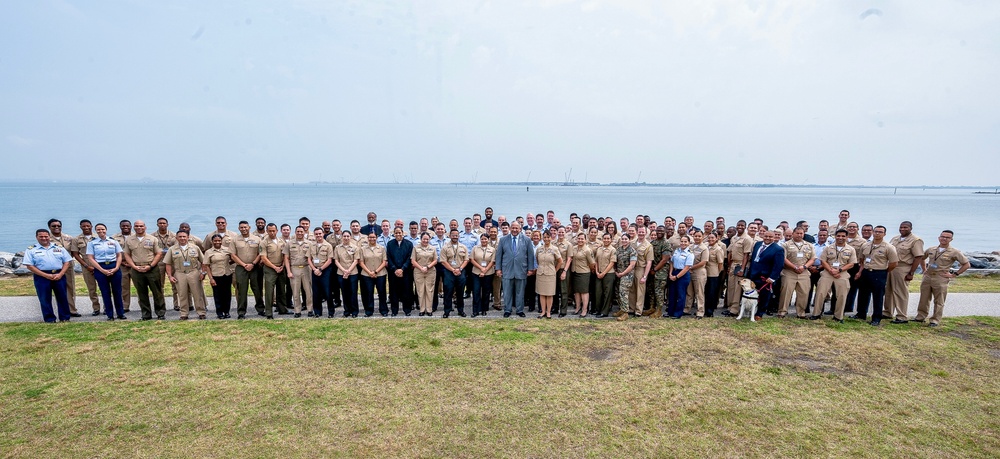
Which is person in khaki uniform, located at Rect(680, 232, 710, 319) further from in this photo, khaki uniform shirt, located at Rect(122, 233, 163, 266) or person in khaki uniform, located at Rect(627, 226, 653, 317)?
khaki uniform shirt, located at Rect(122, 233, 163, 266)

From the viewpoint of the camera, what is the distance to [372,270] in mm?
8570

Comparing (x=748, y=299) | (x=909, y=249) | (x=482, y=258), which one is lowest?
(x=748, y=299)

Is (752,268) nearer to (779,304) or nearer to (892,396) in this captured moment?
(779,304)

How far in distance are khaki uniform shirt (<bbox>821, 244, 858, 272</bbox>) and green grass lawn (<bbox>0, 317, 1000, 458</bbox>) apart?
3.25 ft

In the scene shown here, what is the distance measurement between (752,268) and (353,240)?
6760 mm

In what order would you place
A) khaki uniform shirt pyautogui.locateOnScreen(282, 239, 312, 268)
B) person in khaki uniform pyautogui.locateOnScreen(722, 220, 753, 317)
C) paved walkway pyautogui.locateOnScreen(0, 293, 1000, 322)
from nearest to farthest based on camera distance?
1. paved walkway pyautogui.locateOnScreen(0, 293, 1000, 322)
2. khaki uniform shirt pyautogui.locateOnScreen(282, 239, 312, 268)
3. person in khaki uniform pyautogui.locateOnScreen(722, 220, 753, 317)

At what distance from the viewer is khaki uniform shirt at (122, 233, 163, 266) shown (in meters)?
8.20

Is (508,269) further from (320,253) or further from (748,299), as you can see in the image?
(748,299)

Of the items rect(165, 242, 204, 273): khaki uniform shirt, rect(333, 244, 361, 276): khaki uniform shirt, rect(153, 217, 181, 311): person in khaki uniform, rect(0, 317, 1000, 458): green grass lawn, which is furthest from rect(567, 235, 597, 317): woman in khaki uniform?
rect(153, 217, 181, 311): person in khaki uniform

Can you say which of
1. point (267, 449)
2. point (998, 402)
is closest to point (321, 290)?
point (267, 449)

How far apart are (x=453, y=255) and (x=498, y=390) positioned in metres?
3.64

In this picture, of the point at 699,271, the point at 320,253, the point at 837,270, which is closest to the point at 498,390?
the point at 320,253

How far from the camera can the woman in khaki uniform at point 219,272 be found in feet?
26.9

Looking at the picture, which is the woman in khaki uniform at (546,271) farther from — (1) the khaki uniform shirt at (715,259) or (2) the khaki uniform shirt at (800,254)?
(2) the khaki uniform shirt at (800,254)
